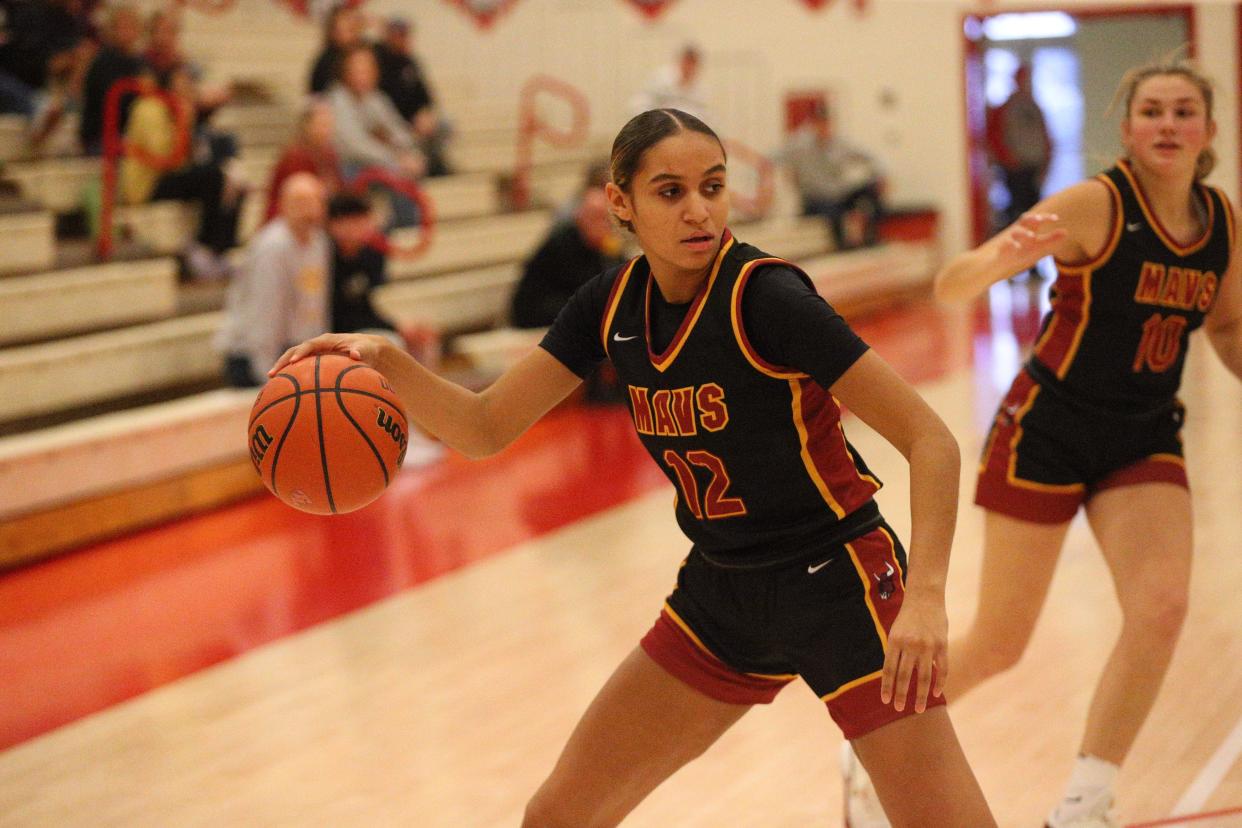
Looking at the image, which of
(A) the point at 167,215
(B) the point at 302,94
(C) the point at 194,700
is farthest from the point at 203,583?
(B) the point at 302,94

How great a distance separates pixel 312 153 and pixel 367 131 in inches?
60.2

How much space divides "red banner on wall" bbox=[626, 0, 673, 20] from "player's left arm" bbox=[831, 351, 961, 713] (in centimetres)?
1372

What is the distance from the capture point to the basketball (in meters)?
2.42

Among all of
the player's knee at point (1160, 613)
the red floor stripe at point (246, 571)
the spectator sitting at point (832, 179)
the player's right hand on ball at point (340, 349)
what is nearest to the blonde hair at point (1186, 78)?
the player's knee at point (1160, 613)

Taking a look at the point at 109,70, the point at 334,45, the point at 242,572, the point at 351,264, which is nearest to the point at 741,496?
the point at 242,572

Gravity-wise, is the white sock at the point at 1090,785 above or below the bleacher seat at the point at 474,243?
below

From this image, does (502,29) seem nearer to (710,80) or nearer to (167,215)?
(710,80)

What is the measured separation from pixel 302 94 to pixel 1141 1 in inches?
365

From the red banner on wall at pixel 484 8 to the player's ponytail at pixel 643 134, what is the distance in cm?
1296

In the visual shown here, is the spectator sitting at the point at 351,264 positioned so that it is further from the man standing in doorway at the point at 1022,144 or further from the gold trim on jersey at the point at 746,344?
the man standing in doorway at the point at 1022,144

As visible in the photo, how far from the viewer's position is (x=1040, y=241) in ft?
9.57

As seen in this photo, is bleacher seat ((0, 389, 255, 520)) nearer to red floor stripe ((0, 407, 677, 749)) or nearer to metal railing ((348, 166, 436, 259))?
red floor stripe ((0, 407, 677, 749))

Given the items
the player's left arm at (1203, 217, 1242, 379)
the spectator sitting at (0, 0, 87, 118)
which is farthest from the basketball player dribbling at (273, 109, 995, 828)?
the spectator sitting at (0, 0, 87, 118)

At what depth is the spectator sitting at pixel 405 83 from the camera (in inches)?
412
